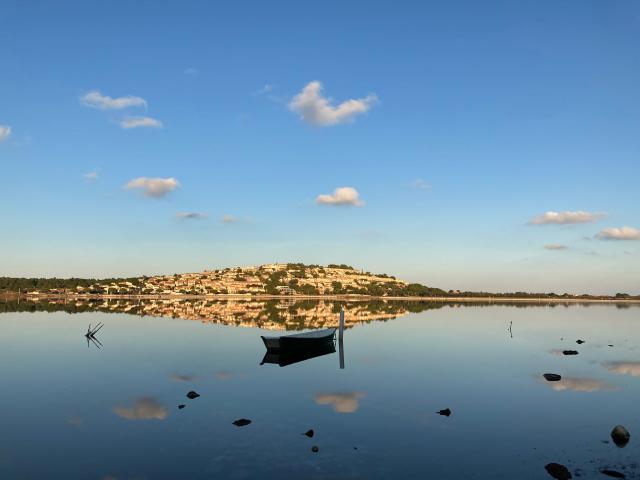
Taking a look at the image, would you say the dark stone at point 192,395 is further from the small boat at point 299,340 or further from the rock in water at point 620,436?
the rock in water at point 620,436

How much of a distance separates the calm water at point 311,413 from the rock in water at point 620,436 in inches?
15.9

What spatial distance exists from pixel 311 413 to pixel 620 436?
17.2 metres

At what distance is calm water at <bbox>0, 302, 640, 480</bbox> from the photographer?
22.1m

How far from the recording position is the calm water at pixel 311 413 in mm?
22094

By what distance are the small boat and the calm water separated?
2.73 metres

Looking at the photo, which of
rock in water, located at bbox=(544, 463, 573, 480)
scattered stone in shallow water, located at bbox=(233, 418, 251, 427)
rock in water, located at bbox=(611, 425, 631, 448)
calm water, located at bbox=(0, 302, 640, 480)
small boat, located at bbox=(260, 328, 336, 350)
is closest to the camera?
rock in water, located at bbox=(544, 463, 573, 480)

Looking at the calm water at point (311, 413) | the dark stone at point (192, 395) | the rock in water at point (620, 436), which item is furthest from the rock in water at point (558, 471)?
the dark stone at point (192, 395)

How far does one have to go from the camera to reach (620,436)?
2639 centimetres

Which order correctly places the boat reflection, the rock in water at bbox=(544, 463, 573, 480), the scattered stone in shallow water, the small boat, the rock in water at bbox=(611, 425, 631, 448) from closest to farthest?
the rock in water at bbox=(544, 463, 573, 480), the rock in water at bbox=(611, 425, 631, 448), the scattered stone in shallow water, the boat reflection, the small boat

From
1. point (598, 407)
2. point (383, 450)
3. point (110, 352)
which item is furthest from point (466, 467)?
point (110, 352)

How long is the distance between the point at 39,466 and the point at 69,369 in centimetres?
2880

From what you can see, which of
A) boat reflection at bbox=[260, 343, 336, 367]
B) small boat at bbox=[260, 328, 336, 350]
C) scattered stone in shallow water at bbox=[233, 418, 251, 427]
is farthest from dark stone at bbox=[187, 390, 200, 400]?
small boat at bbox=[260, 328, 336, 350]

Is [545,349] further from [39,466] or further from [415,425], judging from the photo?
[39,466]

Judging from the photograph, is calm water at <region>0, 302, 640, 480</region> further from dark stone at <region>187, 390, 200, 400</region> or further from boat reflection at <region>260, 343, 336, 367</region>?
boat reflection at <region>260, 343, 336, 367</region>
